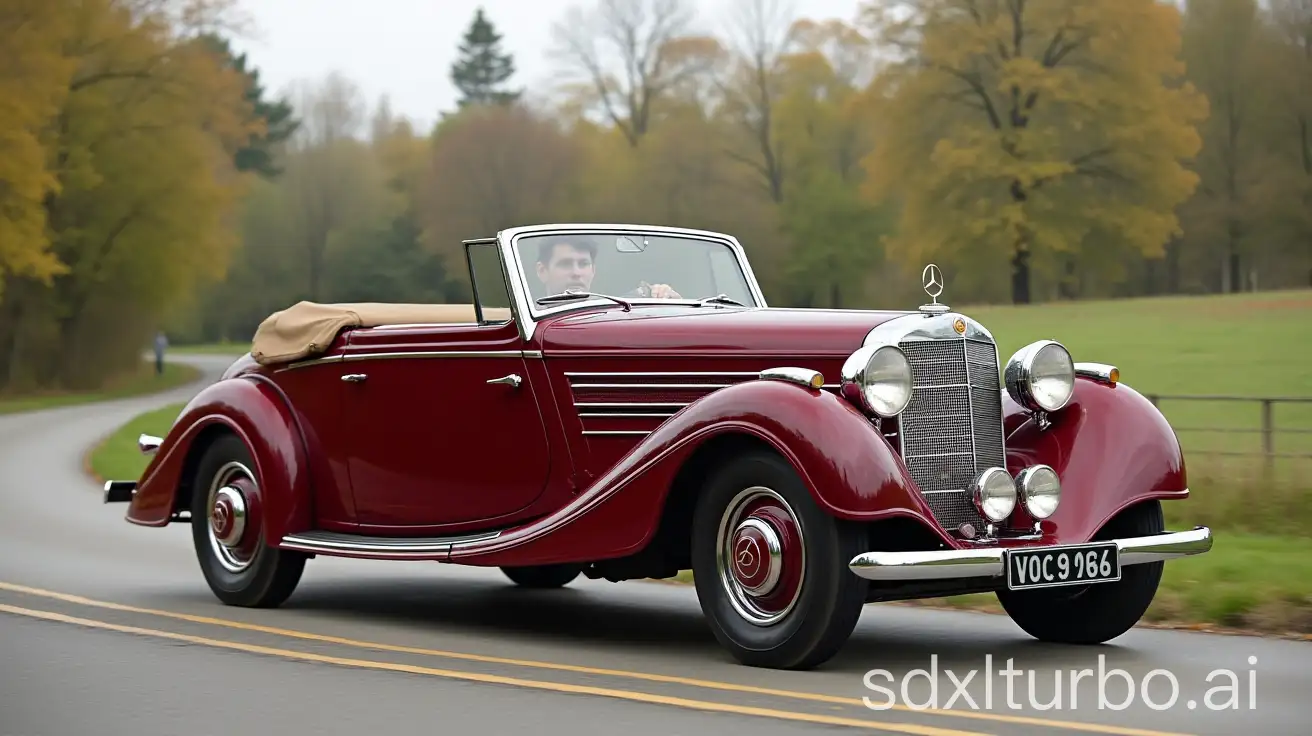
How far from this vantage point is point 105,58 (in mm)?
43500

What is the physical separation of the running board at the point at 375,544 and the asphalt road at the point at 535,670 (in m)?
0.36

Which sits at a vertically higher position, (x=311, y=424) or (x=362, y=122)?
(x=362, y=122)

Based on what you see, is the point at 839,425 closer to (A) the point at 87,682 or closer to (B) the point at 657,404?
(B) the point at 657,404

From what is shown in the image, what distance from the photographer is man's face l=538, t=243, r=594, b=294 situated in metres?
8.27

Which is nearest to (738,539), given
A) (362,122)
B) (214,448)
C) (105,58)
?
(214,448)

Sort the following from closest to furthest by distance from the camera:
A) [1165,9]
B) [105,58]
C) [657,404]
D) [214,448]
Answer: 1. [657,404]
2. [214,448]
3. [105,58]
4. [1165,9]

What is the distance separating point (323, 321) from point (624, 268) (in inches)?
68.1

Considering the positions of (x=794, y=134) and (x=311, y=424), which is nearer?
(x=311, y=424)

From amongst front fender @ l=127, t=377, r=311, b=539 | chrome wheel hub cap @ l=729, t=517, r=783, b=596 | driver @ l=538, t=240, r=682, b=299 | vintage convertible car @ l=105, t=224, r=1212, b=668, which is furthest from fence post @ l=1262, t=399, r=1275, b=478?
chrome wheel hub cap @ l=729, t=517, r=783, b=596

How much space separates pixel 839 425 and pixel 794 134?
58.8m

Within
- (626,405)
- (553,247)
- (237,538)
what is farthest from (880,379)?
(237,538)

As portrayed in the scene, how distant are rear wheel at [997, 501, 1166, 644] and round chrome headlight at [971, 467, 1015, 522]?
16.3 inches

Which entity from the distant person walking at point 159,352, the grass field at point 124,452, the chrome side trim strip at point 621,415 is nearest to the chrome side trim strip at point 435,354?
the chrome side trim strip at point 621,415

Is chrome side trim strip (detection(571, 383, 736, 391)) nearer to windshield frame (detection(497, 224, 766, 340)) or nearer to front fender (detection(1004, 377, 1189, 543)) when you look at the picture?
windshield frame (detection(497, 224, 766, 340))
